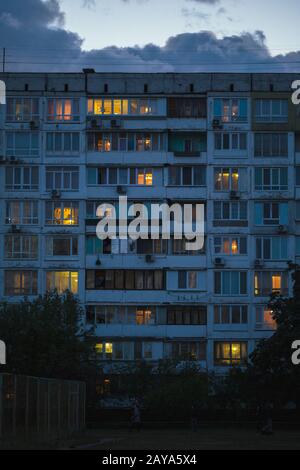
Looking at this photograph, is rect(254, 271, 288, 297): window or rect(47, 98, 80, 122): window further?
rect(47, 98, 80, 122): window

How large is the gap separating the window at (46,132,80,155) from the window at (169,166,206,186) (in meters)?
8.40

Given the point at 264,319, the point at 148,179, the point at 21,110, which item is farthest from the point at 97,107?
the point at 264,319

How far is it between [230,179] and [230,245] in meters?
5.63

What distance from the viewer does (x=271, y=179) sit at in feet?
288

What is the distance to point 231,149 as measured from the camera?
87.9m

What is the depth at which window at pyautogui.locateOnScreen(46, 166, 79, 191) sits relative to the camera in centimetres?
8744

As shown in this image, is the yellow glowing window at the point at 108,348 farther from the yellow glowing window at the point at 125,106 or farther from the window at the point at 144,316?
the yellow glowing window at the point at 125,106

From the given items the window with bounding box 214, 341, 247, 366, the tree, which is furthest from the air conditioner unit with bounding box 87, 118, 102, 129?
the window with bounding box 214, 341, 247, 366

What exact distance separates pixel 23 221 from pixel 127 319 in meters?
12.1

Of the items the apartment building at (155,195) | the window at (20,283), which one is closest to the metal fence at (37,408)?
the apartment building at (155,195)

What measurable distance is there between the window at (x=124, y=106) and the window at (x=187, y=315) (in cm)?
1682

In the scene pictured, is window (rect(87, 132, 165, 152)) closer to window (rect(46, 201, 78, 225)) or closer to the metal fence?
window (rect(46, 201, 78, 225))

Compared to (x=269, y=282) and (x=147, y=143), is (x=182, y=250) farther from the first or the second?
Result: (x=147, y=143)

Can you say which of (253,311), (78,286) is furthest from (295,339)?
(78,286)
